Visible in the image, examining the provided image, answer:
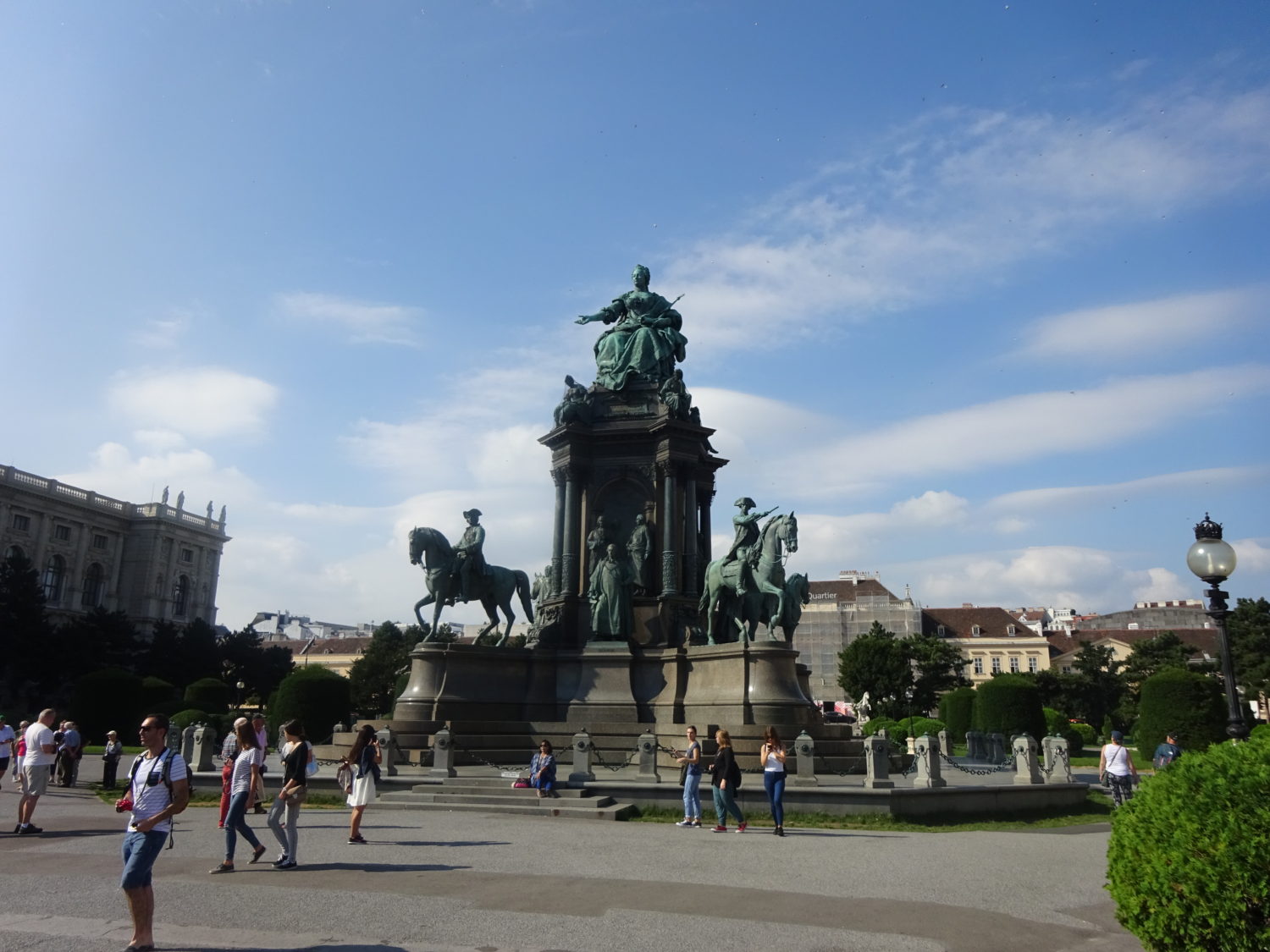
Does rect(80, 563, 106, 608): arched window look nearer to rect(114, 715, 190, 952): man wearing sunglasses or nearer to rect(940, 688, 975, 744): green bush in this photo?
rect(940, 688, 975, 744): green bush

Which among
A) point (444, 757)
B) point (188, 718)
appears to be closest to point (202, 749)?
point (444, 757)

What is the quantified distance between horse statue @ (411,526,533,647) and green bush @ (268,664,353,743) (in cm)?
1222

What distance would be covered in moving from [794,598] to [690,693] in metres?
3.75

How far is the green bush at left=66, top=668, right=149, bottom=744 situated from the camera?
1816 inches

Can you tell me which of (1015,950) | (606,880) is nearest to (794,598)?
(606,880)

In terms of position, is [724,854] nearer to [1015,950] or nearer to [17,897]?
[1015,950]

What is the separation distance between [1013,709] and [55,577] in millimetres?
100286

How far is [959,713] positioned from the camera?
4859 centimetres

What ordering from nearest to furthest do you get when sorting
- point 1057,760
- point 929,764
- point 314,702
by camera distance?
point 929,764
point 1057,760
point 314,702

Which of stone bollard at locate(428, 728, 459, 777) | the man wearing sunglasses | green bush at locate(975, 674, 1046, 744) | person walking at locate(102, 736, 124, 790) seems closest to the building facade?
person walking at locate(102, 736, 124, 790)

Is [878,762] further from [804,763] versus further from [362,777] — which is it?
[362,777]

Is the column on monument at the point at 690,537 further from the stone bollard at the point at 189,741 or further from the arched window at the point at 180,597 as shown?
the arched window at the point at 180,597

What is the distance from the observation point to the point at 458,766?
23.5 m

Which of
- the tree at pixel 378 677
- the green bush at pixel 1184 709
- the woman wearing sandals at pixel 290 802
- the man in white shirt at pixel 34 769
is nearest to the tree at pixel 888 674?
the green bush at pixel 1184 709
